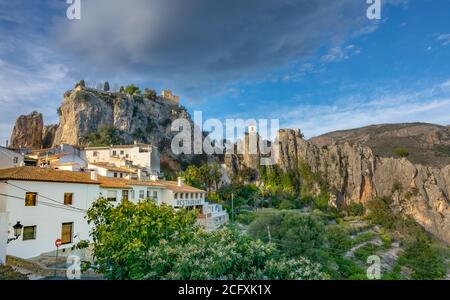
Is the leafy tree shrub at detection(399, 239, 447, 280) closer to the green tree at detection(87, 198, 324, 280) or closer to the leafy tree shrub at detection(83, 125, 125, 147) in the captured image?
the green tree at detection(87, 198, 324, 280)

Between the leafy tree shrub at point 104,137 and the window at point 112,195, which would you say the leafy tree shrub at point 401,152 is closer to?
the leafy tree shrub at point 104,137

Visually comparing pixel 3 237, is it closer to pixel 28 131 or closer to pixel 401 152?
pixel 28 131

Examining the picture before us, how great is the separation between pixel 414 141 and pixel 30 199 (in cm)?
8468

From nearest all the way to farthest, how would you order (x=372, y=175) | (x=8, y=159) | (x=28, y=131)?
(x=8, y=159) < (x=28, y=131) < (x=372, y=175)

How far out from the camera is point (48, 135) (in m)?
56.8

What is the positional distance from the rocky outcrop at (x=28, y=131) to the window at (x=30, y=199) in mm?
41291

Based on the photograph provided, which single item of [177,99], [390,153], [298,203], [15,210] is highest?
[177,99]

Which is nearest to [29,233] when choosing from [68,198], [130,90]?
[68,198]

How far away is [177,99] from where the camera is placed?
75062 mm

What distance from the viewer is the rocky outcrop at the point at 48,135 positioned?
55.6 metres

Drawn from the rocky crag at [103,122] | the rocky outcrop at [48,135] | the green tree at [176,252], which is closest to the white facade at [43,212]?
the green tree at [176,252]
